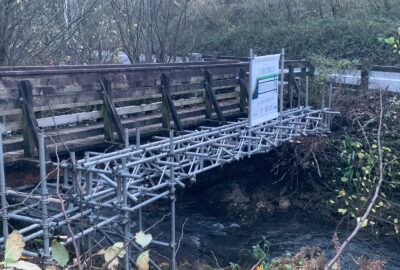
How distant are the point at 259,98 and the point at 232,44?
15.1 m

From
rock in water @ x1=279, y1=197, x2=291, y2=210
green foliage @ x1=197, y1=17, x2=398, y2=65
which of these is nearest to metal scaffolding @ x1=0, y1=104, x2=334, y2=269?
rock in water @ x1=279, y1=197, x2=291, y2=210

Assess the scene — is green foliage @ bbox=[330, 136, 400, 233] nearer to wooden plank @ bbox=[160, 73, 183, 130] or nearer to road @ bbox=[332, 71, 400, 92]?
road @ bbox=[332, 71, 400, 92]

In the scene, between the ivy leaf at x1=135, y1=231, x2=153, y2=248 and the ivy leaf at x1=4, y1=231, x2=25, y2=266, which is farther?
the ivy leaf at x1=135, y1=231, x2=153, y2=248

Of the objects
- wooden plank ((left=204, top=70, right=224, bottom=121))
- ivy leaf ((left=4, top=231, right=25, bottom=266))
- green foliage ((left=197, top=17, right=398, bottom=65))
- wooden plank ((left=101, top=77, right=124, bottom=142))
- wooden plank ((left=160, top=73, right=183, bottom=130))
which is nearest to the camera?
ivy leaf ((left=4, top=231, right=25, bottom=266))

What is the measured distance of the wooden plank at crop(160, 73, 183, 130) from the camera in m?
10.3

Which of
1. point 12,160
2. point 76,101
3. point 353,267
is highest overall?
point 76,101

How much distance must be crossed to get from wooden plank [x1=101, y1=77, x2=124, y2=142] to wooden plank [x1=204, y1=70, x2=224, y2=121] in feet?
9.53

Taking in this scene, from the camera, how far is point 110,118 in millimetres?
9227

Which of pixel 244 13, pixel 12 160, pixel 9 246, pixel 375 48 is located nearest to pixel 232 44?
pixel 244 13

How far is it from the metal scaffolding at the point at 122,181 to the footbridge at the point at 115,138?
0.06 feet

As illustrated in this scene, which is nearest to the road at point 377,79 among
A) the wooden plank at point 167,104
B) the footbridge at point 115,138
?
the footbridge at point 115,138

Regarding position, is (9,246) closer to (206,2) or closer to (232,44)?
(232,44)

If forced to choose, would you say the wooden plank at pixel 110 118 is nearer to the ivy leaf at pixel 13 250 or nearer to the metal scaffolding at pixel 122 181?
the metal scaffolding at pixel 122 181

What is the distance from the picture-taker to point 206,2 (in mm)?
26172
